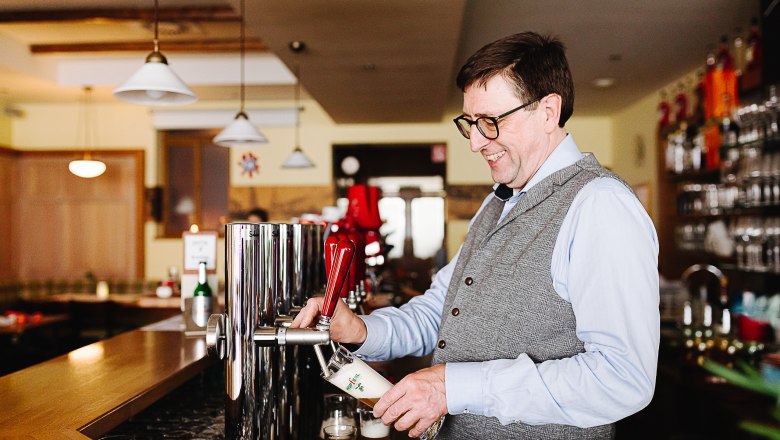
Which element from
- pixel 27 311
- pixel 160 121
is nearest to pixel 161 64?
pixel 160 121

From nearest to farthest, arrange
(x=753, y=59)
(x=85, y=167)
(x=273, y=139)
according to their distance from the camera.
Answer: (x=753, y=59)
(x=85, y=167)
(x=273, y=139)

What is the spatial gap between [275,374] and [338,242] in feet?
1.21

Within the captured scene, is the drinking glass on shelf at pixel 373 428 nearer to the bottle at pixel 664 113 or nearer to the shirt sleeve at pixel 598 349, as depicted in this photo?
the shirt sleeve at pixel 598 349

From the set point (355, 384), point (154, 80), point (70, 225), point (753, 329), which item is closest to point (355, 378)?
point (355, 384)

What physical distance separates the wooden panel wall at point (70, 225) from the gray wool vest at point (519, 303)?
7.55 m

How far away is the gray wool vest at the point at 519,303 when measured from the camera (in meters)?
1.24

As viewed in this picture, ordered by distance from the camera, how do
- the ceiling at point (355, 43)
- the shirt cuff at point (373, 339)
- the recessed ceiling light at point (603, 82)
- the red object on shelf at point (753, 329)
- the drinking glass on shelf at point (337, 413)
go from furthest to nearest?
1. the recessed ceiling light at point (603, 82)
2. the ceiling at point (355, 43)
3. the red object on shelf at point (753, 329)
4. the drinking glass on shelf at point (337, 413)
5. the shirt cuff at point (373, 339)

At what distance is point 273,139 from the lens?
8.19m

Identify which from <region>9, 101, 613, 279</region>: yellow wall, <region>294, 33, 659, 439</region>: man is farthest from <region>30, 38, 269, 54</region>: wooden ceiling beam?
<region>294, 33, 659, 439</region>: man

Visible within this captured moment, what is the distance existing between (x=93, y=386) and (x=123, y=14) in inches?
161

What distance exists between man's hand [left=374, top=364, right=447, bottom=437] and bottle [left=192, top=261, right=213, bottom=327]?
1.55 m

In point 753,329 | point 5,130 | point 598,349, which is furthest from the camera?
point 5,130

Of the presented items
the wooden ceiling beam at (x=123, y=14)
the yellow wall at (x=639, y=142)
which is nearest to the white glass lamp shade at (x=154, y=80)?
the wooden ceiling beam at (x=123, y=14)

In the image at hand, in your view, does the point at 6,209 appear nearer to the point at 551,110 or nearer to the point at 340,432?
the point at 340,432
